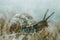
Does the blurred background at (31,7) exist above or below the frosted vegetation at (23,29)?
above

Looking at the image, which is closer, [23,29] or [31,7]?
[23,29]

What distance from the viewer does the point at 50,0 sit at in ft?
20.2

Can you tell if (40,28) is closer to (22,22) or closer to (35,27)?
(35,27)

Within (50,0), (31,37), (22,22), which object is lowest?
(31,37)

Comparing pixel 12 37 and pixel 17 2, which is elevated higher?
pixel 17 2

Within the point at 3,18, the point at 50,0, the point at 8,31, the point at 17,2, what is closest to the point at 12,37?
the point at 8,31

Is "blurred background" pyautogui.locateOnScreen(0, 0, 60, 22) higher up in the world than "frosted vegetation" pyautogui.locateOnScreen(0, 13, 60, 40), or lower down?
higher up

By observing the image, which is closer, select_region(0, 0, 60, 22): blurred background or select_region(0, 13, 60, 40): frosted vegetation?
select_region(0, 13, 60, 40): frosted vegetation

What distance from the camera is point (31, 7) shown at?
20.4 feet

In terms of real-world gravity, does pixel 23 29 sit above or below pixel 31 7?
below

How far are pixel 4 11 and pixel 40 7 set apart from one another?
3.46ft

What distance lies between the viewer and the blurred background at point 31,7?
6.10 meters

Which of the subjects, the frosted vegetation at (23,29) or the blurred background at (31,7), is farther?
the blurred background at (31,7)

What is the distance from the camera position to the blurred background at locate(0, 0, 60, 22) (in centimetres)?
610
